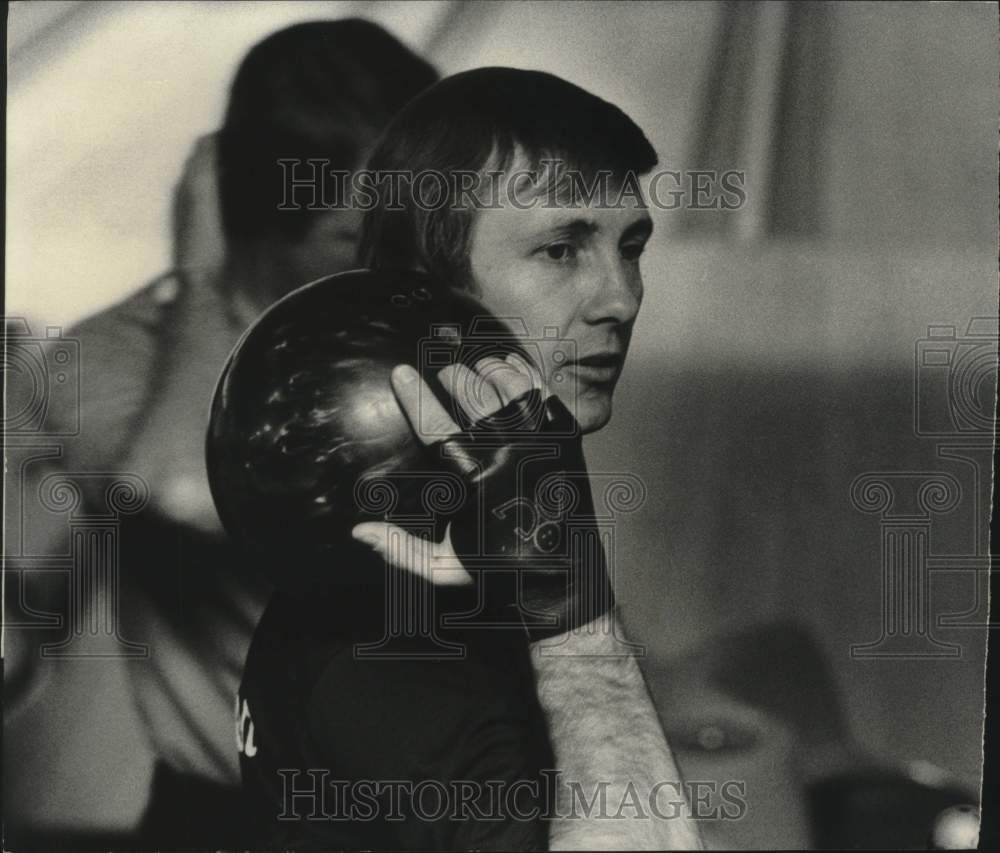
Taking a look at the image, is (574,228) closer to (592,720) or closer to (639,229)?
(639,229)

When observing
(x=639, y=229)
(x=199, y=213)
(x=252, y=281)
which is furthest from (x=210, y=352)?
(x=639, y=229)

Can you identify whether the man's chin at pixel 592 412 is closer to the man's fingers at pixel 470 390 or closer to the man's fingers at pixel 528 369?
the man's fingers at pixel 528 369

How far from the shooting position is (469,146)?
2.31 m

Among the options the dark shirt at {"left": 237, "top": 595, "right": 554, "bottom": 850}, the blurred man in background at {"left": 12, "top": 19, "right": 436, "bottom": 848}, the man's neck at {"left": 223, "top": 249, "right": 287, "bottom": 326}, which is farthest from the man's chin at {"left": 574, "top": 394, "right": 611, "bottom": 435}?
the man's neck at {"left": 223, "top": 249, "right": 287, "bottom": 326}

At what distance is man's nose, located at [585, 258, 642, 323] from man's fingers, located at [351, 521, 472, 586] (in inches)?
21.4

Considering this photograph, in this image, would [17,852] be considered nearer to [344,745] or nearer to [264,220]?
[344,745]

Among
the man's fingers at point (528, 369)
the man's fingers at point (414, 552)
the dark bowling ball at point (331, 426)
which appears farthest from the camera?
the man's fingers at point (528, 369)

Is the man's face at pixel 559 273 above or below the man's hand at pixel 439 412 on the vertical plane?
above

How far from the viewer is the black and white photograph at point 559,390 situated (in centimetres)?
229

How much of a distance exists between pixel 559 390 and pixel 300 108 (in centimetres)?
80

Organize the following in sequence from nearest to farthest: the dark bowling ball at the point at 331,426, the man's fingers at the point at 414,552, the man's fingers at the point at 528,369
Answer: the dark bowling ball at the point at 331,426 < the man's fingers at the point at 414,552 < the man's fingers at the point at 528,369

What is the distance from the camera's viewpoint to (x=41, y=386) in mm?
2391

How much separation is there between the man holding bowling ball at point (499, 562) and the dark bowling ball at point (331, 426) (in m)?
0.02

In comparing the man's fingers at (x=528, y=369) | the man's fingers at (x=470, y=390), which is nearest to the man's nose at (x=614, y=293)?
the man's fingers at (x=528, y=369)
